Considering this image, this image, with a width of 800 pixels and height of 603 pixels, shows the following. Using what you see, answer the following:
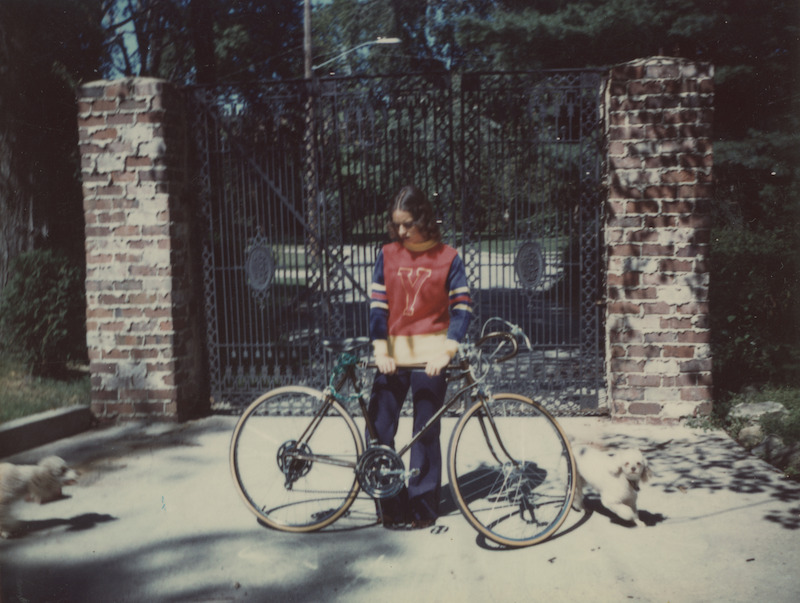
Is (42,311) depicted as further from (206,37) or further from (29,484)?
Answer: (206,37)

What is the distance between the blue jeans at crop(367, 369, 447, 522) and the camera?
415 centimetres

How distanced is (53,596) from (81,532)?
30.5 inches

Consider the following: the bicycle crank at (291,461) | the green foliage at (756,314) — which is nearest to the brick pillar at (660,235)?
the green foliage at (756,314)

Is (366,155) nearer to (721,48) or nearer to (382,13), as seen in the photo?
(721,48)

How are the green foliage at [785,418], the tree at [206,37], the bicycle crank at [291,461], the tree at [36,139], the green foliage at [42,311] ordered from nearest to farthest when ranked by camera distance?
1. the bicycle crank at [291,461]
2. the green foliage at [785,418]
3. the green foliage at [42,311]
4. the tree at [36,139]
5. the tree at [206,37]

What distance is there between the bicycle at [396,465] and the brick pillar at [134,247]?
2.06 m

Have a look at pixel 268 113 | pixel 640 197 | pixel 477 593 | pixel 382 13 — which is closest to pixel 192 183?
pixel 268 113

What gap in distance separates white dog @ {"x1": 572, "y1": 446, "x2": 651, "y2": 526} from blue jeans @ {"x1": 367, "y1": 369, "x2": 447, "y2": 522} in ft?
2.95

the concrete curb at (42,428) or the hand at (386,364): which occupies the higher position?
the hand at (386,364)

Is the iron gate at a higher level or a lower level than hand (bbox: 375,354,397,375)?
higher

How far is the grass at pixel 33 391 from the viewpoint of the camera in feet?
20.9

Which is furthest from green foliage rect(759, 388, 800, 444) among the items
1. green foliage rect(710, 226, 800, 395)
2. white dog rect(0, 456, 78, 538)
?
white dog rect(0, 456, 78, 538)

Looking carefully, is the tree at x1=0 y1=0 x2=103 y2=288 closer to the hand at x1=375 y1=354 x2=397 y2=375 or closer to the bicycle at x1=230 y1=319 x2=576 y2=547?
the bicycle at x1=230 y1=319 x2=576 y2=547

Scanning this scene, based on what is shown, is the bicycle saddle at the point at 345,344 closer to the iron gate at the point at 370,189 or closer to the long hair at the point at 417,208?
the long hair at the point at 417,208
